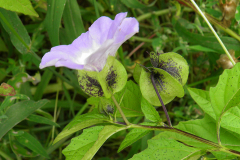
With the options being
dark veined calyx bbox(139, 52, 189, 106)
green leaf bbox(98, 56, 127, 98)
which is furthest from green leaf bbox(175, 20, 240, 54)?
green leaf bbox(98, 56, 127, 98)

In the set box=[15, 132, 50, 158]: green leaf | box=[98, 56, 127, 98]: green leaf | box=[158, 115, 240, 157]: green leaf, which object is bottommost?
box=[15, 132, 50, 158]: green leaf

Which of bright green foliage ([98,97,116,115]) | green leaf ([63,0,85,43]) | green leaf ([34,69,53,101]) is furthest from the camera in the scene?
green leaf ([34,69,53,101])

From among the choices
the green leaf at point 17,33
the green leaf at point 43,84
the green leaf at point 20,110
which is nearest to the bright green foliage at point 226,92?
the green leaf at point 20,110

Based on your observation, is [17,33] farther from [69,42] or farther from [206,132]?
[206,132]

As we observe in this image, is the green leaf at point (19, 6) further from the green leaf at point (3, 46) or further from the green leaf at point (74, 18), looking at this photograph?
the green leaf at point (3, 46)

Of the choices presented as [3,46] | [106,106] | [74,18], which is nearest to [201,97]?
[106,106]

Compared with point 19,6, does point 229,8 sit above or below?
below

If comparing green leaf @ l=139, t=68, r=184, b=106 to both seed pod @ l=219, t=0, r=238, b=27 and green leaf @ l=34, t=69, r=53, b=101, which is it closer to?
seed pod @ l=219, t=0, r=238, b=27
